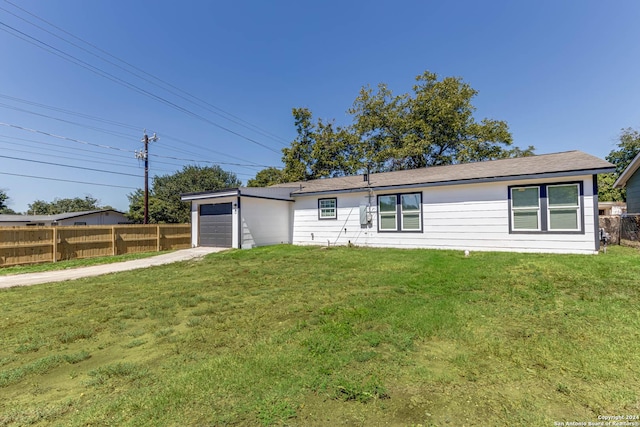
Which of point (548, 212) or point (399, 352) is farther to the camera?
point (548, 212)

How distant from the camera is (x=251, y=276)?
6.98 metres

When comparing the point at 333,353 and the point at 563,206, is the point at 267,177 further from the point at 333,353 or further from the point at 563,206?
the point at 333,353

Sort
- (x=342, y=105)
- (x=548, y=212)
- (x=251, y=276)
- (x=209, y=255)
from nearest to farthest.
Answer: (x=251, y=276)
(x=548, y=212)
(x=209, y=255)
(x=342, y=105)

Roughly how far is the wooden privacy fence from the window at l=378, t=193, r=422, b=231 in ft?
35.8

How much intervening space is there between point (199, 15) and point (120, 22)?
3.49 m

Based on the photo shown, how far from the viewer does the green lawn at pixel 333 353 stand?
6.24 feet

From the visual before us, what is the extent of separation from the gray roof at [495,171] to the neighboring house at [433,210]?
0.03 metres

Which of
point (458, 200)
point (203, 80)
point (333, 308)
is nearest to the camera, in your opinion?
point (333, 308)

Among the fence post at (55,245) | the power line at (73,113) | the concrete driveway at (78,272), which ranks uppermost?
the power line at (73,113)

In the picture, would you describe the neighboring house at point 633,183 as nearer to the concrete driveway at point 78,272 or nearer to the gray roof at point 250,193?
the gray roof at point 250,193

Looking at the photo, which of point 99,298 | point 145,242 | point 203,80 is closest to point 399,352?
point 99,298

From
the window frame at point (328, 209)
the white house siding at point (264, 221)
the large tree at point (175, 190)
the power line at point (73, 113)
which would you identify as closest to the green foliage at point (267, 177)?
the large tree at point (175, 190)

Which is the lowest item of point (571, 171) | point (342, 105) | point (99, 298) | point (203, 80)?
point (99, 298)

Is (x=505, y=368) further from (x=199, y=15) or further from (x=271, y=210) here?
(x=199, y=15)
